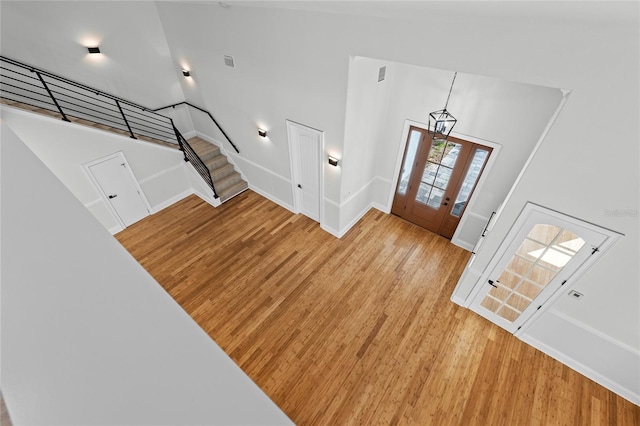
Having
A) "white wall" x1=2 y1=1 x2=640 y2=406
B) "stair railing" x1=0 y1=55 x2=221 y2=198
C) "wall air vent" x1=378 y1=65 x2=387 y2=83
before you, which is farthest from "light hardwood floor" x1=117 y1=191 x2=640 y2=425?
"wall air vent" x1=378 y1=65 x2=387 y2=83

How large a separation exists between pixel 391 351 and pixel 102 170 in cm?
604

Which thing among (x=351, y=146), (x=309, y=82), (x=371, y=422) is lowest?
(x=371, y=422)

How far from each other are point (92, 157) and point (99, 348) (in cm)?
606

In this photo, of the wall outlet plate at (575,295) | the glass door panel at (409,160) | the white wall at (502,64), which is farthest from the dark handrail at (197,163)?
the wall outlet plate at (575,295)

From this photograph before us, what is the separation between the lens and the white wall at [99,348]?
15.9 inches

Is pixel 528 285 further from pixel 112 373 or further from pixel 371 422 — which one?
pixel 112 373

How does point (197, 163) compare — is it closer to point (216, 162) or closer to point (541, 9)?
point (216, 162)

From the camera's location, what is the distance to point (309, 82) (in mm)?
4094

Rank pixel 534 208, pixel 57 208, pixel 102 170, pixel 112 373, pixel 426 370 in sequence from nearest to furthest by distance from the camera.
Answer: pixel 112 373
pixel 57 208
pixel 534 208
pixel 426 370
pixel 102 170

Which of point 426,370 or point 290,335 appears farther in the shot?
point 290,335

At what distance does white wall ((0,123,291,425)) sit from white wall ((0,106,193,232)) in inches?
159

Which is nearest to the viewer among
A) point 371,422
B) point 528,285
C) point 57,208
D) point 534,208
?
point 57,208

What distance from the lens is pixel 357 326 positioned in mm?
4180

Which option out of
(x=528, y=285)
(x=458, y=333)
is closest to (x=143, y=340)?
(x=458, y=333)
